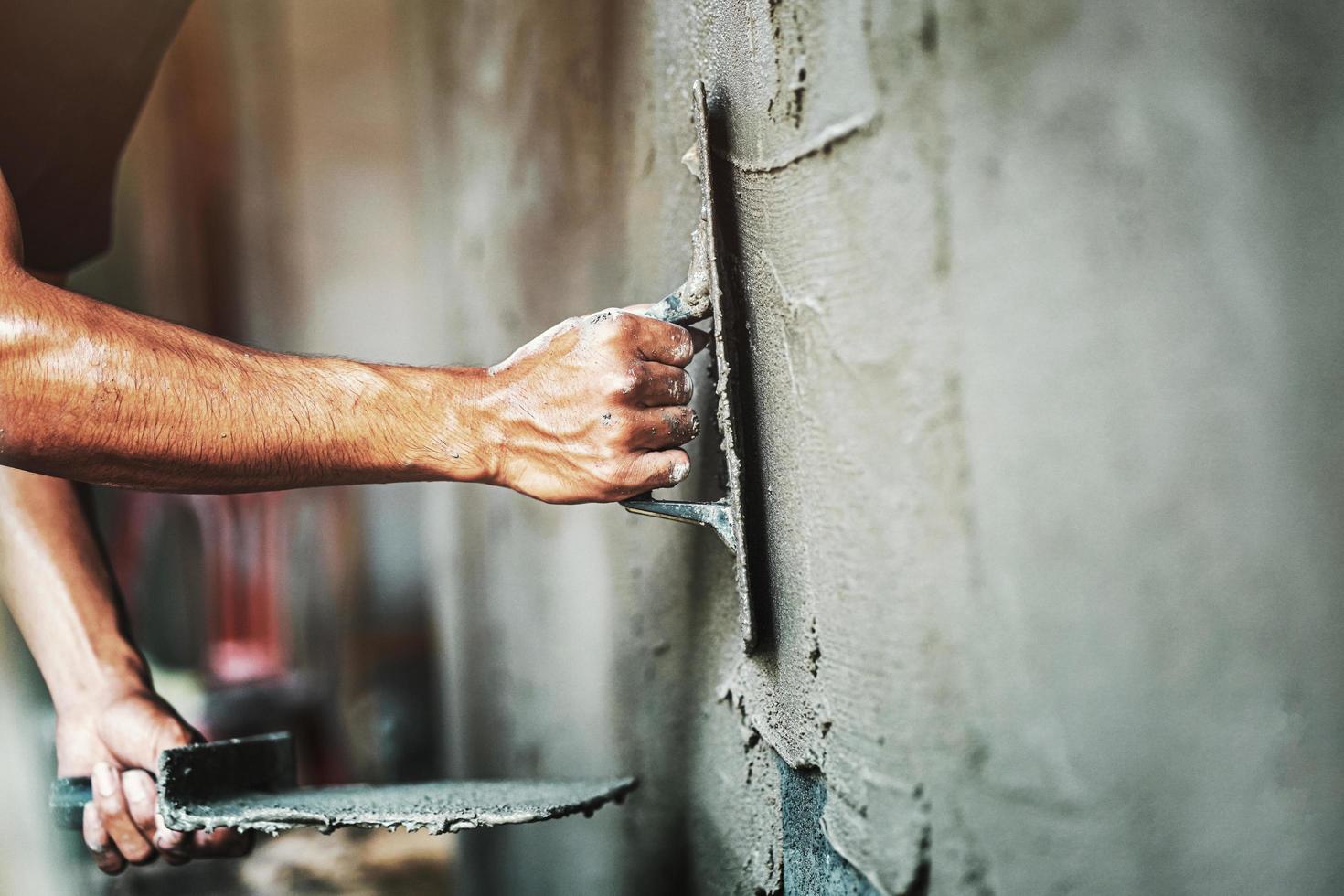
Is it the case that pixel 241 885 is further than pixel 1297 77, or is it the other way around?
pixel 241 885

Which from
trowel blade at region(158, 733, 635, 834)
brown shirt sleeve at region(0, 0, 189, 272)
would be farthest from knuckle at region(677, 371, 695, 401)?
brown shirt sleeve at region(0, 0, 189, 272)

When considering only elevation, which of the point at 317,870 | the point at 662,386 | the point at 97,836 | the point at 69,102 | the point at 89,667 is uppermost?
the point at 69,102

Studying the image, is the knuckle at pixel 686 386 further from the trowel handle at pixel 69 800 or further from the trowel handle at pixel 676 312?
the trowel handle at pixel 69 800

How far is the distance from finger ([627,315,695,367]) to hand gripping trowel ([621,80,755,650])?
17mm

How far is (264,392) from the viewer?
3.59 ft

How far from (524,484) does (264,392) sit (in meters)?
0.30

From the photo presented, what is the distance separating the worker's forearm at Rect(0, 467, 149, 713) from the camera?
164 cm

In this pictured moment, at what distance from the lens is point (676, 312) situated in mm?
1087

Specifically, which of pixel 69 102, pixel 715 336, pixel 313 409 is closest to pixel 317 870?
pixel 69 102

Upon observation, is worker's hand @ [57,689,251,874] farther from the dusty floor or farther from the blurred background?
the dusty floor

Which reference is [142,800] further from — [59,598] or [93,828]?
[59,598]

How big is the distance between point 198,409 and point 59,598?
849 mm

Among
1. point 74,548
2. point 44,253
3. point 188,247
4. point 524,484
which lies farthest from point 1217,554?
point 188,247

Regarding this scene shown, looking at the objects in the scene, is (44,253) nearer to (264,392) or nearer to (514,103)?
(514,103)
